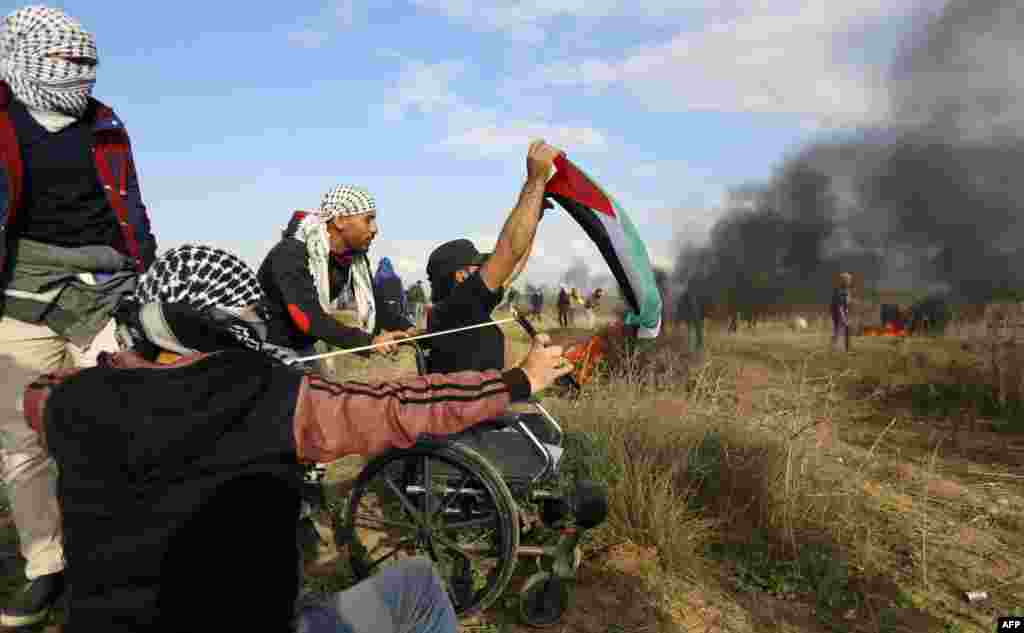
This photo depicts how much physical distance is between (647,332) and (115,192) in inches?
85.6

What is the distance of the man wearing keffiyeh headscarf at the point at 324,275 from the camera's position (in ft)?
11.8

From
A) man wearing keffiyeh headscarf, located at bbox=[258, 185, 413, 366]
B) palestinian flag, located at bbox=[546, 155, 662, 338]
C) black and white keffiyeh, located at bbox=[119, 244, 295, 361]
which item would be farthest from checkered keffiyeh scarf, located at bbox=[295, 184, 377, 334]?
black and white keffiyeh, located at bbox=[119, 244, 295, 361]

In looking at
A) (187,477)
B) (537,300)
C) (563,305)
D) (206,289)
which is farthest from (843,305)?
(537,300)

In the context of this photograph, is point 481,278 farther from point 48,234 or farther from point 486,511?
point 48,234

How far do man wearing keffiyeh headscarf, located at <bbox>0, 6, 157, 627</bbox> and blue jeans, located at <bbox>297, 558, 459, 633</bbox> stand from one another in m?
1.63

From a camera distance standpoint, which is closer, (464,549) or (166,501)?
(166,501)

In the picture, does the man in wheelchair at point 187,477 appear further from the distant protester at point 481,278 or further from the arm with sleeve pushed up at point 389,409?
the distant protester at point 481,278

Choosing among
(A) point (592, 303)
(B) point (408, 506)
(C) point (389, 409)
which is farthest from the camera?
(A) point (592, 303)

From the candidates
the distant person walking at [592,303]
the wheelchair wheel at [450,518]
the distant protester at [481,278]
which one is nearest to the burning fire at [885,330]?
the distant person walking at [592,303]

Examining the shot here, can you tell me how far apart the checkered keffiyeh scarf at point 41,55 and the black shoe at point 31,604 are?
1786mm

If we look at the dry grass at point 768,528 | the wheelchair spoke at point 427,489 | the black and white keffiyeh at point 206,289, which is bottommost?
the dry grass at point 768,528

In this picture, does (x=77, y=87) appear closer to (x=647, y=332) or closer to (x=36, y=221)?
(x=36, y=221)

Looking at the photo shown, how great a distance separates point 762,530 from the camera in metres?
4.04

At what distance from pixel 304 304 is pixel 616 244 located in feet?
4.95
